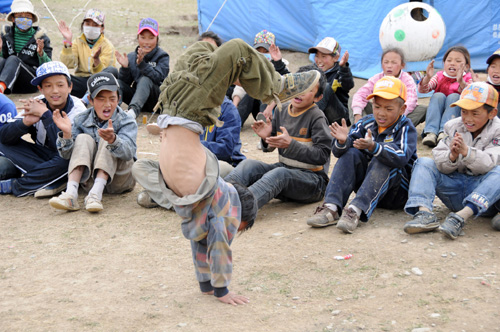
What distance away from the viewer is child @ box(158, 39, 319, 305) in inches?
114

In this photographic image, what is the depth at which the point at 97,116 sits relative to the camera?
5320mm

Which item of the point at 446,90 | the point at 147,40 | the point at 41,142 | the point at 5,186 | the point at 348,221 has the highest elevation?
the point at 446,90

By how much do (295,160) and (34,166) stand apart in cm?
254

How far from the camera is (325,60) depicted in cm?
716

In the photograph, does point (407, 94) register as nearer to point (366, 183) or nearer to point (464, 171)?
point (464, 171)

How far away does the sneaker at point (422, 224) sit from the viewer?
4016 millimetres

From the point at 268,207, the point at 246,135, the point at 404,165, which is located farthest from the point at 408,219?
the point at 246,135

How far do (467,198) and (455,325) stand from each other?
137 cm

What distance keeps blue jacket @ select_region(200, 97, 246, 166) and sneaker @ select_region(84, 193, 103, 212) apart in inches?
41.8

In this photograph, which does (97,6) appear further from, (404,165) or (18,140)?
(404,165)

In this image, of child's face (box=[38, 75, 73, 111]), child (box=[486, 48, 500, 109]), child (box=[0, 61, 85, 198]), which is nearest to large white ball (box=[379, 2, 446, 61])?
child (box=[486, 48, 500, 109])

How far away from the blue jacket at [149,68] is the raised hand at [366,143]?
4.32 m

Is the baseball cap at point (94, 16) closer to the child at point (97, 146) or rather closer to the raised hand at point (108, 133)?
the child at point (97, 146)

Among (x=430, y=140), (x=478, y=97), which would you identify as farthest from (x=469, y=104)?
(x=430, y=140)
